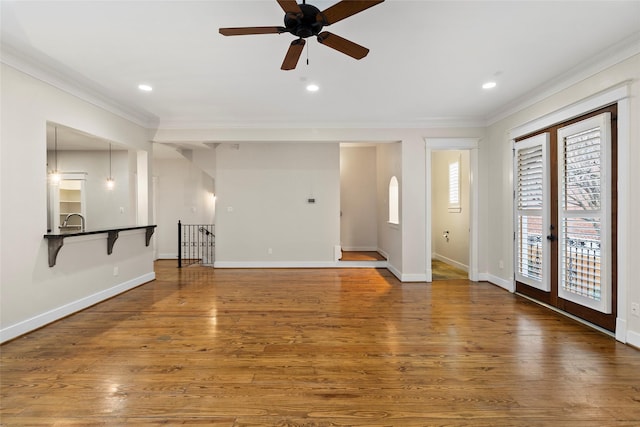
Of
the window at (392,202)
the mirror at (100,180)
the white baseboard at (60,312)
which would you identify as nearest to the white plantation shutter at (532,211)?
the window at (392,202)

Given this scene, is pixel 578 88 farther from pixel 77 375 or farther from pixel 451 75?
pixel 77 375

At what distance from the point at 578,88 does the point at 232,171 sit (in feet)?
18.9

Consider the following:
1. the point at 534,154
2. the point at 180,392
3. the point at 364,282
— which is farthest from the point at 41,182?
the point at 534,154

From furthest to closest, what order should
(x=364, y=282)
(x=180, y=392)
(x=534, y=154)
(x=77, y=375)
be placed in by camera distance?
1. (x=364, y=282)
2. (x=534, y=154)
3. (x=77, y=375)
4. (x=180, y=392)

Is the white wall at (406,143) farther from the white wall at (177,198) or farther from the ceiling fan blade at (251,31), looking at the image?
the ceiling fan blade at (251,31)

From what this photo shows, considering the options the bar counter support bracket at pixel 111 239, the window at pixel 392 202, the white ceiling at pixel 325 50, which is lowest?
the bar counter support bracket at pixel 111 239

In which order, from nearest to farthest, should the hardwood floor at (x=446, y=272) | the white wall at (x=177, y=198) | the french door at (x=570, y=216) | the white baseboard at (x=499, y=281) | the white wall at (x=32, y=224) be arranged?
the white wall at (x=32, y=224)
the french door at (x=570, y=216)
the white baseboard at (x=499, y=281)
the hardwood floor at (x=446, y=272)
the white wall at (x=177, y=198)

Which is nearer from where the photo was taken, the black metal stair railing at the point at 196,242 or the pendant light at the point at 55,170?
the pendant light at the point at 55,170

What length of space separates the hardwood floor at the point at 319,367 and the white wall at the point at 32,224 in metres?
0.28

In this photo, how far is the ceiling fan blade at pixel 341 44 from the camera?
7.05 ft

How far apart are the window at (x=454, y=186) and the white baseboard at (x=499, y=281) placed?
62.9 inches

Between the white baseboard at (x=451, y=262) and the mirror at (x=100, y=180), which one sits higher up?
the mirror at (x=100, y=180)

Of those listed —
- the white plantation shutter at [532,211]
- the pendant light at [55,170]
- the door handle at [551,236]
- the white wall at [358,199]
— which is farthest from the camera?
the white wall at [358,199]

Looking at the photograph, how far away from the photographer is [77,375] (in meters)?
2.22
